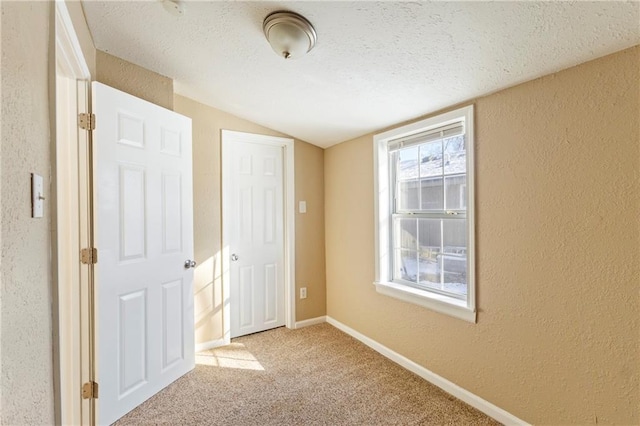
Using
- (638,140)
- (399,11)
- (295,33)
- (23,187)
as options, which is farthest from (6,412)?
(638,140)

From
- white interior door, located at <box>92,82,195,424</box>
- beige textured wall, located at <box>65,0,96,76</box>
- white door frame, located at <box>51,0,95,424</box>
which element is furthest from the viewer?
white interior door, located at <box>92,82,195,424</box>

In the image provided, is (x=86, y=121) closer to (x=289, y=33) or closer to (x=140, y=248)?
(x=140, y=248)

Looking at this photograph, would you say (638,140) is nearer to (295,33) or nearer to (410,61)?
(410,61)

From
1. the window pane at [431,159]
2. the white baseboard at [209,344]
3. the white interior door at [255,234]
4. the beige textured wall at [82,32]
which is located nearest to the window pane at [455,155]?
the window pane at [431,159]

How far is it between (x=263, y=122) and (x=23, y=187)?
91.3 inches

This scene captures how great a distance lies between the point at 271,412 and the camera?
6.36 ft

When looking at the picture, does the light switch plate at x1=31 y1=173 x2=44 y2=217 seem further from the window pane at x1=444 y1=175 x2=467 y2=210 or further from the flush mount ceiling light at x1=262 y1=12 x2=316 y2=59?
the window pane at x1=444 y1=175 x2=467 y2=210

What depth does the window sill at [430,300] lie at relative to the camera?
6.59 feet

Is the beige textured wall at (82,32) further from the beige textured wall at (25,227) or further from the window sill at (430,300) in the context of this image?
the window sill at (430,300)

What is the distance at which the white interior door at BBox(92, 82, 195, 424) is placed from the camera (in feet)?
5.84

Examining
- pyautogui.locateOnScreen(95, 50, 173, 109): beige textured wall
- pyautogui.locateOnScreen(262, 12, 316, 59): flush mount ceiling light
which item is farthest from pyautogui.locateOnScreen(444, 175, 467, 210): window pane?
pyautogui.locateOnScreen(95, 50, 173, 109): beige textured wall

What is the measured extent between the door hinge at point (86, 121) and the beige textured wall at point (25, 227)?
75 centimetres

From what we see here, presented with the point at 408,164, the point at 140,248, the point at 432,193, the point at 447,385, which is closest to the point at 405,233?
the point at 432,193

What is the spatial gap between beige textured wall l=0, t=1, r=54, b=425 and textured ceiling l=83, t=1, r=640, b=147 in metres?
0.78
